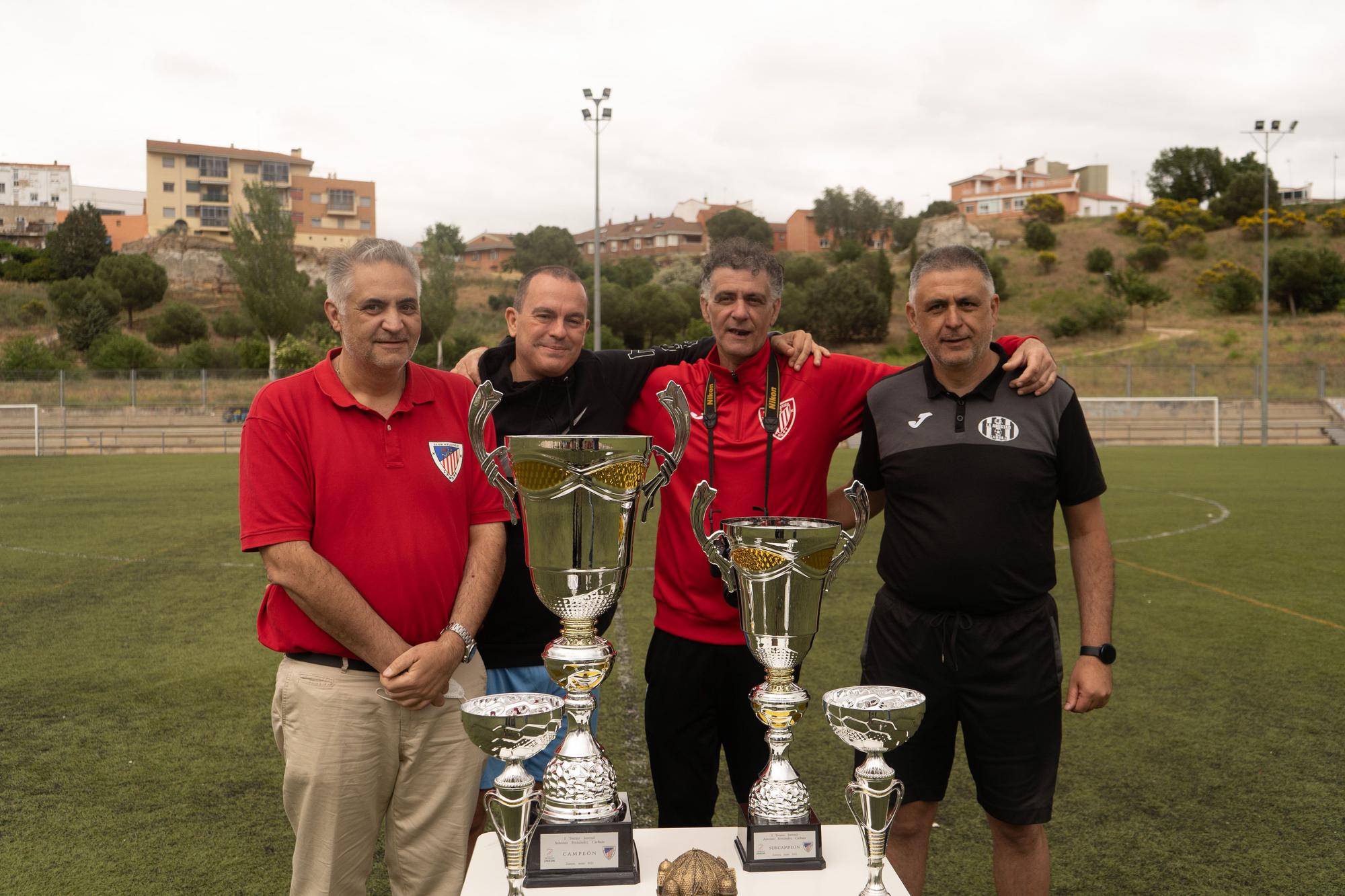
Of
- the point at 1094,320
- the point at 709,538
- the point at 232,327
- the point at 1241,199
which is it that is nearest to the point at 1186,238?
the point at 1241,199

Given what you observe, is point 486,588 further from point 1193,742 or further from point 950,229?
point 950,229

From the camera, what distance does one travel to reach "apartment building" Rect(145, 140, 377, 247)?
274 feet

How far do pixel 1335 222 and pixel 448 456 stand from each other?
251ft

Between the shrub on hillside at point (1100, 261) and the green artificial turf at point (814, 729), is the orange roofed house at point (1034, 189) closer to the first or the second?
the shrub on hillside at point (1100, 261)

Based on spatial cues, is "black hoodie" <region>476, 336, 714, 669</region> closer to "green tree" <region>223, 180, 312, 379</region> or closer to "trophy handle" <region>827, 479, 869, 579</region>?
"trophy handle" <region>827, 479, 869, 579</region>

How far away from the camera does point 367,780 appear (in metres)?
2.70

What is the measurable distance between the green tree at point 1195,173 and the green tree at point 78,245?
7335 cm

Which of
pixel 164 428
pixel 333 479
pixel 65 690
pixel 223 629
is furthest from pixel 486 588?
pixel 164 428

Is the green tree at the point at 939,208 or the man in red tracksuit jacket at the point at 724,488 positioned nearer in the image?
the man in red tracksuit jacket at the point at 724,488

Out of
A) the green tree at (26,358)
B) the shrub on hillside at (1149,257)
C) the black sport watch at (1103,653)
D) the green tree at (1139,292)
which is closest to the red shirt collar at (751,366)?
the black sport watch at (1103,653)

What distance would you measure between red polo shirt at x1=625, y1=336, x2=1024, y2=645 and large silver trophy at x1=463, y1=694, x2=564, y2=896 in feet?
4.20

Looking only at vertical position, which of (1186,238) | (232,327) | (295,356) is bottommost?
(295,356)

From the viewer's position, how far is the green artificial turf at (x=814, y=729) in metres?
3.87

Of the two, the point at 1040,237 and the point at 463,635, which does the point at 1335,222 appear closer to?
the point at 1040,237
